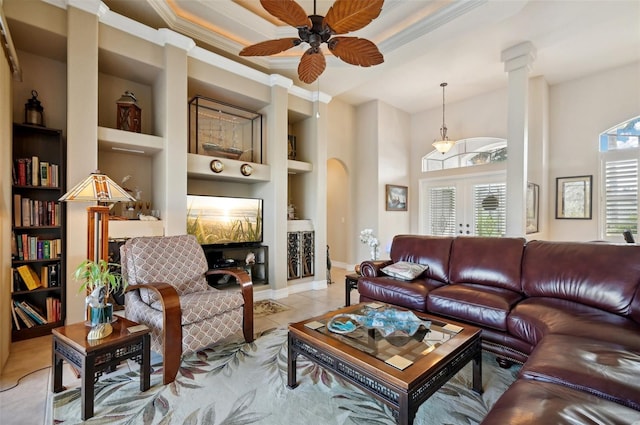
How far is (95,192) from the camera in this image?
7.66ft

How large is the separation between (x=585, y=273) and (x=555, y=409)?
1848mm


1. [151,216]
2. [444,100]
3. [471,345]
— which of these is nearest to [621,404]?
[471,345]

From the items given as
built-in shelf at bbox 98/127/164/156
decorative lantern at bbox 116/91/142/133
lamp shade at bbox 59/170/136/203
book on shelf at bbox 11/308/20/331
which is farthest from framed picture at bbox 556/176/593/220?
book on shelf at bbox 11/308/20/331

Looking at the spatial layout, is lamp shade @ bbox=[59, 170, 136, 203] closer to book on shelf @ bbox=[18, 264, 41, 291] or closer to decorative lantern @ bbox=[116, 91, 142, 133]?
book on shelf @ bbox=[18, 264, 41, 291]

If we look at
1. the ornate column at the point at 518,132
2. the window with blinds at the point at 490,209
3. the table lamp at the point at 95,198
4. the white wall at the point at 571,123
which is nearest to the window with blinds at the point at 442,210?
the window with blinds at the point at 490,209

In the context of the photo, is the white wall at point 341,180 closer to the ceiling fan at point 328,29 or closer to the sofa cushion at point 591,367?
the ceiling fan at point 328,29

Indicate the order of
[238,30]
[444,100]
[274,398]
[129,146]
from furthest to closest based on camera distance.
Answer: [444,100] < [238,30] < [129,146] < [274,398]

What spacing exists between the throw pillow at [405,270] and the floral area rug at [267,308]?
148 cm

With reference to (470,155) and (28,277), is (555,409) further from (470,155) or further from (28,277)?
(470,155)

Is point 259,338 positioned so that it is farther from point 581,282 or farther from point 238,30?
point 238,30

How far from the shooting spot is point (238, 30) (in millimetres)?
3811

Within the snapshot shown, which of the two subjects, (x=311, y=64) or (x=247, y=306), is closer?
(x=247, y=306)

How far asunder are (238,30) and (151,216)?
260 cm

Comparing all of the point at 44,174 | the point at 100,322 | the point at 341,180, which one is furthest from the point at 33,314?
the point at 341,180
